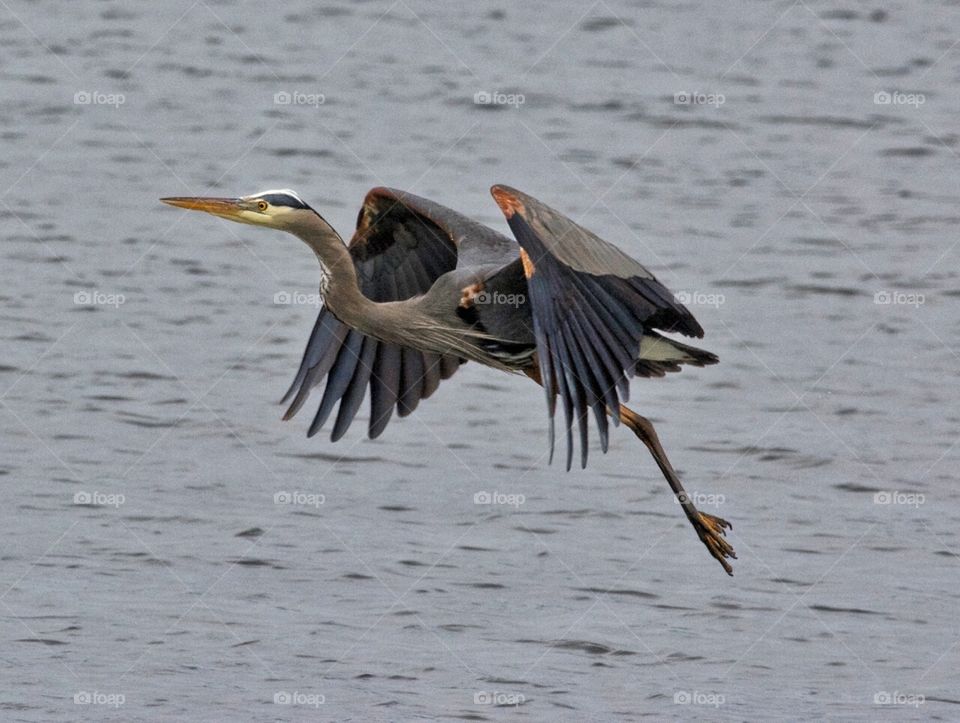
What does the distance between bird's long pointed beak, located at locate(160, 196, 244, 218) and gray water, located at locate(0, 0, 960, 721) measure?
6.52 feet

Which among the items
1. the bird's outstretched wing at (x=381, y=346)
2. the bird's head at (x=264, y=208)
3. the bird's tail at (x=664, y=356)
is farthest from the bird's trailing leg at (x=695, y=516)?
the bird's head at (x=264, y=208)

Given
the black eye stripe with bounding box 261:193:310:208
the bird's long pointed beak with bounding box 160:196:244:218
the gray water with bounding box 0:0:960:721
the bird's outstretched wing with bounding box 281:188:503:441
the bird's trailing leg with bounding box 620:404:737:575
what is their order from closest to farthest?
1. the bird's long pointed beak with bounding box 160:196:244:218
2. the black eye stripe with bounding box 261:193:310:208
3. the gray water with bounding box 0:0:960:721
4. the bird's trailing leg with bounding box 620:404:737:575
5. the bird's outstretched wing with bounding box 281:188:503:441

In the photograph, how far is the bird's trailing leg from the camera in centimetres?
958

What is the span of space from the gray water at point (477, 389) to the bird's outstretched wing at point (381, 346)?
0.66 m

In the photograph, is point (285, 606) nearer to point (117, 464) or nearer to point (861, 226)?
point (117, 464)

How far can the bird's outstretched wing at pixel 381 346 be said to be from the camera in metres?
10.4

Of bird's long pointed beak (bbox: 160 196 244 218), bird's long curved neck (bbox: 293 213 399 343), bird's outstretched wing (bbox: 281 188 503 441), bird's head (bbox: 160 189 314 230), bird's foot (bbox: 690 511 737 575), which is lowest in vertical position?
bird's foot (bbox: 690 511 737 575)

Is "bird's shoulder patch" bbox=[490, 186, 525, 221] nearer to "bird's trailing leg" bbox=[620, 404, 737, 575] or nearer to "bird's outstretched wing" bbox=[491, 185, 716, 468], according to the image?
"bird's outstretched wing" bbox=[491, 185, 716, 468]

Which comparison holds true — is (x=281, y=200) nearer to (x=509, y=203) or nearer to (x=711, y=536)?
(x=509, y=203)

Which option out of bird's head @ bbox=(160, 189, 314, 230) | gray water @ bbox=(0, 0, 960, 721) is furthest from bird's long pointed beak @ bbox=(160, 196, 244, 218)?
gray water @ bbox=(0, 0, 960, 721)

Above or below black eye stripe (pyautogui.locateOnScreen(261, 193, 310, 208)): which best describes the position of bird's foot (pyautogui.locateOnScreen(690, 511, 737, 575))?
below

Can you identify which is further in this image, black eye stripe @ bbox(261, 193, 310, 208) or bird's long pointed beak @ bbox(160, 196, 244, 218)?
black eye stripe @ bbox(261, 193, 310, 208)

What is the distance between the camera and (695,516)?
963 cm

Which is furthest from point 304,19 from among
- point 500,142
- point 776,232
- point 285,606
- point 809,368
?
point 285,606
